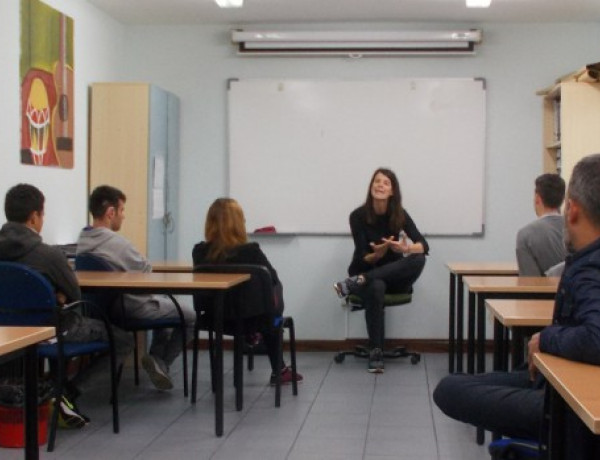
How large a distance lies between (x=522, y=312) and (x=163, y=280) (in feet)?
5.76

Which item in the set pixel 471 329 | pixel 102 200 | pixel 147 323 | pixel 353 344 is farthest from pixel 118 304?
pixel 353 344

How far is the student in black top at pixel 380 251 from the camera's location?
611 centimetres

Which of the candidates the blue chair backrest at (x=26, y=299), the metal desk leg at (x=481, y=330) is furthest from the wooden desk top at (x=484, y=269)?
the blue chair backrest at (x=26, y=299)

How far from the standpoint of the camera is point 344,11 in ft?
21.4

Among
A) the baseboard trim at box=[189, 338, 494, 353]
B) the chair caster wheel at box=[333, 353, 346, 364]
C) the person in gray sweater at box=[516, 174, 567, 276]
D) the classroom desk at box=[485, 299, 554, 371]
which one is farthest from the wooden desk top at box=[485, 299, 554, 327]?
the baseboard trim at box=[189, 338, 494, 353]

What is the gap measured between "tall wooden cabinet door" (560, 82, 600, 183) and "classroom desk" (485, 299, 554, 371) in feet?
8.78

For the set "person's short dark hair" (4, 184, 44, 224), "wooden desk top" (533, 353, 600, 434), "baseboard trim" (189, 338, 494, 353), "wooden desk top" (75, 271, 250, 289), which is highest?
"person's short dark hair" (4, 184, 44, 224)

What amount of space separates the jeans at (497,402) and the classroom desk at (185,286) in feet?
5.45

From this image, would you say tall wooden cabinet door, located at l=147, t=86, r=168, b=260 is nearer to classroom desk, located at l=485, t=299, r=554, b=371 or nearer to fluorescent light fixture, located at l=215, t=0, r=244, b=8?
fluorescent light fixture, located at l=215, t=0, r=244, b=8

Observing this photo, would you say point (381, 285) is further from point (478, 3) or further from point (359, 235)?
point (478, 3)

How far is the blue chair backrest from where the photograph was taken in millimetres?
3727

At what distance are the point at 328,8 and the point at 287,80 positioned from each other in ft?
2.32

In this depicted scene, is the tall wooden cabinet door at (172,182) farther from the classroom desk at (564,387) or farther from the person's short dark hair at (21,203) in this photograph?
the classroom desk at (564,387)

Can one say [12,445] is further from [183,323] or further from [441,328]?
[441,328]
